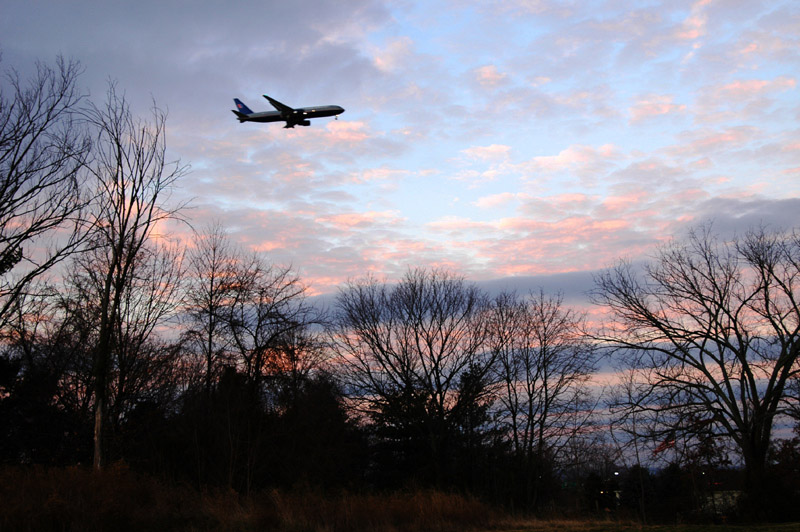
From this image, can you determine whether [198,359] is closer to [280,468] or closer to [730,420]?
[280,468]

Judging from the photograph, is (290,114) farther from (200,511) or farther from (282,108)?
(200,511)

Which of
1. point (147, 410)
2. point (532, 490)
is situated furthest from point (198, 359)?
point (532, 490)

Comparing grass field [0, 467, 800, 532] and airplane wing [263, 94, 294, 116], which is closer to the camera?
grass field [0, 467, 800, 532]

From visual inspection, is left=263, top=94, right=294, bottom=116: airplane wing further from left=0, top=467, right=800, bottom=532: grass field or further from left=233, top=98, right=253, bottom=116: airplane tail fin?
left=0, top=467, right=800, bottom=532: grass field

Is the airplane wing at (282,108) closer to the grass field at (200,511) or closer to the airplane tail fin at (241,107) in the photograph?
the airplane tail fin at (241,107)

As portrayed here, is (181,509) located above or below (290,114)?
below

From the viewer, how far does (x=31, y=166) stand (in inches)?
427

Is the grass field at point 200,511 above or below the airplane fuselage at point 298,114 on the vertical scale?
below

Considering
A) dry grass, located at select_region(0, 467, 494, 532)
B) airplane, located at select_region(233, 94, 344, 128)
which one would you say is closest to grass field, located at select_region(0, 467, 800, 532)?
dry grass, located at select_region(0, 467, 494, 532)

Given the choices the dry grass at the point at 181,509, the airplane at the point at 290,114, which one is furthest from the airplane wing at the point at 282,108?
the dry grass at the point at 181,509

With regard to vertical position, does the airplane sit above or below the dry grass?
above

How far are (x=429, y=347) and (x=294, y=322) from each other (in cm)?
822

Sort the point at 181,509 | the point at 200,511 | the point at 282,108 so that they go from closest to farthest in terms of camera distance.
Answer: the point at 181,509 → the point at 200,511 → the point at 282,108

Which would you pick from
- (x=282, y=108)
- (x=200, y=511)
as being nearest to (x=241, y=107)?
(x=282, y=108)
